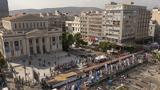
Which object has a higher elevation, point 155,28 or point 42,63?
point 155,28

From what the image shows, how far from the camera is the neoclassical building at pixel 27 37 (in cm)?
6744

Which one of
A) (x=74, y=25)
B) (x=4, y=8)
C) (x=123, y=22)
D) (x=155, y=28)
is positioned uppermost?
(x=4, y=8)

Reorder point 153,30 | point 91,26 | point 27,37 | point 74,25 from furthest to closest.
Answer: point 74,25, point 153,30, point 91,26, point 27,37

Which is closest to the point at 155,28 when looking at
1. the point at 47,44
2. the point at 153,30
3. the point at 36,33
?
the point at 153,30

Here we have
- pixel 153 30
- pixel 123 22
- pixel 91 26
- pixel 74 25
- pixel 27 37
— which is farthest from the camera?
pixel 74 25

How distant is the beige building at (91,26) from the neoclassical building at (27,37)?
A: 28627 mm

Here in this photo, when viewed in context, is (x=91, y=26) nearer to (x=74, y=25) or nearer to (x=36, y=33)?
(x=74, y=25)

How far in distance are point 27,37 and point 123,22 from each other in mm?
42233

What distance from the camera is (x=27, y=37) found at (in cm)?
7069

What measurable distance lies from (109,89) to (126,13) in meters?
49.8

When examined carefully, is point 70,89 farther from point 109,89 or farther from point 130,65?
point 130,65

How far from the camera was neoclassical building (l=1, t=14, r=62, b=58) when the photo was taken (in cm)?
6744

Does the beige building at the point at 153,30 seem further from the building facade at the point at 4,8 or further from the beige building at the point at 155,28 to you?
the building facade at the point at 4,8

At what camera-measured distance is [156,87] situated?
165ft
